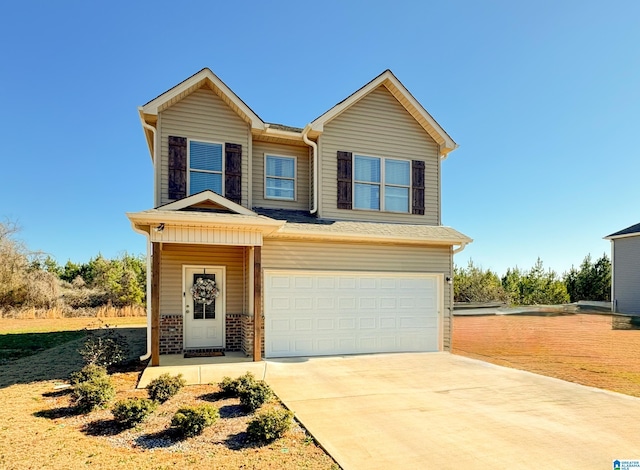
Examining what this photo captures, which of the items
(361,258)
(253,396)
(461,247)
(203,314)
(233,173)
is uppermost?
(233,173)

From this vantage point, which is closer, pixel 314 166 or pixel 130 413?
pixel 130 413

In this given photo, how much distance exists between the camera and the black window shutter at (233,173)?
34.5 ft

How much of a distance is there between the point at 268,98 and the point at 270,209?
4.77 meters

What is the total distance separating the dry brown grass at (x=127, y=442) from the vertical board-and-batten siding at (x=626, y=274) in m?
25.9

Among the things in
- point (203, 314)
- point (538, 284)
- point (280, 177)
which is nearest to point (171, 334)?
point (203, 314)

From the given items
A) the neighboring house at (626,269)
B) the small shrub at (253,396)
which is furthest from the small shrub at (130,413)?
the neighboring house at (626,269)

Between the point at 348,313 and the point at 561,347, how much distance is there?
7.52 metres

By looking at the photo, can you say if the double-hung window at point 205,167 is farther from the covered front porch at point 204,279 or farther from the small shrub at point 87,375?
the small shrub at point 87,375

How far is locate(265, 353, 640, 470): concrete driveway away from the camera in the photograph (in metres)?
4.28

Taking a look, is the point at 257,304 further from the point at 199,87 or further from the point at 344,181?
the point at 199,87

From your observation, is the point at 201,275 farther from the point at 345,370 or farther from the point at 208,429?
the point at 208,429

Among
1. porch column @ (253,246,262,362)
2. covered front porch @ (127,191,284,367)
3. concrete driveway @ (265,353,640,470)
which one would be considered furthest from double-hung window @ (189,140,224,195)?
concrete driveway @ (265,353,640,470)

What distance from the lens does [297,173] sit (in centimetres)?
1166

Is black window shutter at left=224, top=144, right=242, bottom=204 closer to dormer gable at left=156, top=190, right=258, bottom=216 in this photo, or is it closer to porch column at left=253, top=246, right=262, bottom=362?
dormer gable at left=156, top=190, right=258, bottom=216
